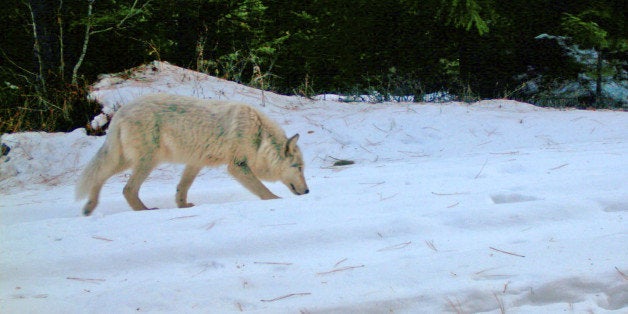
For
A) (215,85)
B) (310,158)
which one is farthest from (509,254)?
(215,85)

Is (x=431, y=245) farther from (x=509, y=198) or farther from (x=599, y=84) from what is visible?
(x=599, y=84)

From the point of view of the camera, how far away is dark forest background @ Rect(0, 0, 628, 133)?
8.84 m

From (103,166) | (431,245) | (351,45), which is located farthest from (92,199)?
(351,45)

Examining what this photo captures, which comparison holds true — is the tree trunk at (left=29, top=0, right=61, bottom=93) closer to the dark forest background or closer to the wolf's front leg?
the dark forest background

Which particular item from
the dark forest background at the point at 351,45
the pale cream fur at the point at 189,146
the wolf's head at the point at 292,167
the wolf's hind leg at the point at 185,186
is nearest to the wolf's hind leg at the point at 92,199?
the pale cream fur at the point at 189,146

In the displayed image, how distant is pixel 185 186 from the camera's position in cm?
549

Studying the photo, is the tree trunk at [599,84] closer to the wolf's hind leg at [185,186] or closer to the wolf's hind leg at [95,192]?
the wolf's hind leg at [185,186]

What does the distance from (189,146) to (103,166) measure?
2.79ft

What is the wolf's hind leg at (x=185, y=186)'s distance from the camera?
5.43 meters

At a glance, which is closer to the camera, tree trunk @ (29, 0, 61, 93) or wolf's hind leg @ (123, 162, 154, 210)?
wolf's hind leg @ (123, 162, 154, 210)

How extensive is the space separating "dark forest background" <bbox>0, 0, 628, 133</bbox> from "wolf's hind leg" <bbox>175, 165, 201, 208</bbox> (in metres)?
3.53

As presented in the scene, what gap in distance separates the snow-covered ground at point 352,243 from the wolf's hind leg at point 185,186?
16 centimetres

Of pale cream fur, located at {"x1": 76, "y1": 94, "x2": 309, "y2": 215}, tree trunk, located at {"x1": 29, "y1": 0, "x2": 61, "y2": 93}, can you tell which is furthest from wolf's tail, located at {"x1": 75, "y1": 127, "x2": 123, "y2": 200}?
tree trunk, located at {"x1": 29, "y1": 0, "x2": 61, "y2": 93}

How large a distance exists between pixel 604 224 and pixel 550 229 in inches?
14.8
